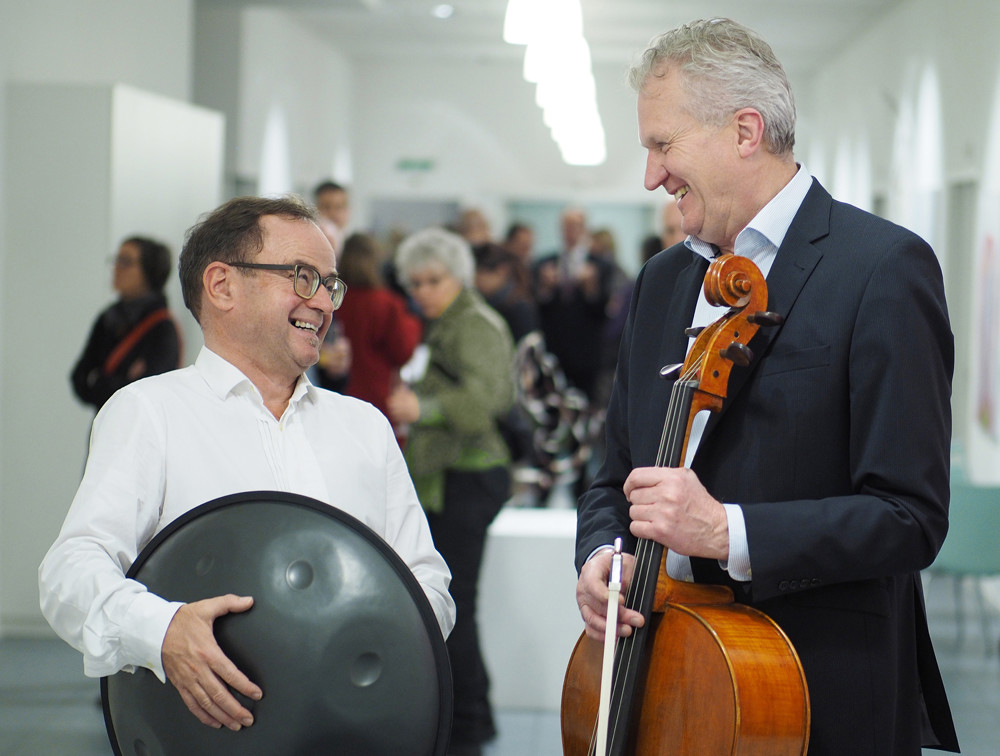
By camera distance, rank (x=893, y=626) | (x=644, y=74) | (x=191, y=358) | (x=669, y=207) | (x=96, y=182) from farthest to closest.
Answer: (x=191, y=358) < (x=96, y=182) < (x=669, y=207) < (x=644, y=74) < (x=893, y=626)

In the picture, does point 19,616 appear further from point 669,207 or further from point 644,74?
point 644,74

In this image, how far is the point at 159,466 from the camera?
1.67 m

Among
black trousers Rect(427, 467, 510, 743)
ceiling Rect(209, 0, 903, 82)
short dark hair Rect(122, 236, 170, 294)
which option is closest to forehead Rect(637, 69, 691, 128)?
black trousers Rect(427, 467, 510, 743)

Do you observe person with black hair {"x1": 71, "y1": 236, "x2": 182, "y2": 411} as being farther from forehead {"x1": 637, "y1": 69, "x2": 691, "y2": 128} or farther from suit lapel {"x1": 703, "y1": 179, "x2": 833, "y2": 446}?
suit lapel {"x1": 703, "y1": 179, "x2": 833, "y2": 446}

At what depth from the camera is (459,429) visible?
12.5 feet

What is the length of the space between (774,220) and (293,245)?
0.73m

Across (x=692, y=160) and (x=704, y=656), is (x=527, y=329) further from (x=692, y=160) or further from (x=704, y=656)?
(x=704, y=656)

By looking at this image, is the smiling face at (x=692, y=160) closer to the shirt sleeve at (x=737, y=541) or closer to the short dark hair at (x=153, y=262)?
the shirt sleeve at (x=737, y=541)

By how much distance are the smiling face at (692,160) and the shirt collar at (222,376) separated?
661 millimetres

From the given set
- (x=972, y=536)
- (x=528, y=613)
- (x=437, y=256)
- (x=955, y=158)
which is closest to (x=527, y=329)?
(x=528, y=613)

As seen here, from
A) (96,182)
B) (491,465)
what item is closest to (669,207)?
(491,465)

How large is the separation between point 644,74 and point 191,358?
4592mm

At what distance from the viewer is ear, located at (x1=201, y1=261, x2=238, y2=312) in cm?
183

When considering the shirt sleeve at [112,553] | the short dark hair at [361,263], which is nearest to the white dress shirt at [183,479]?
the shirt sleeve at [112,553]
